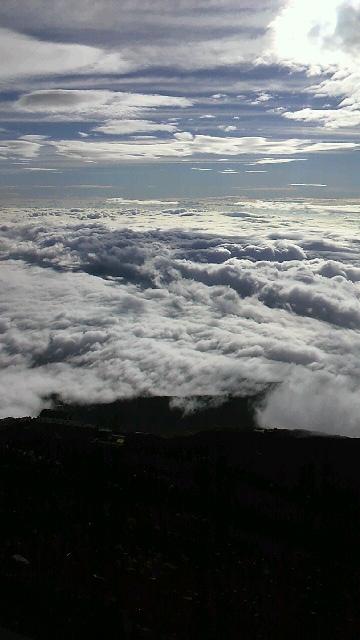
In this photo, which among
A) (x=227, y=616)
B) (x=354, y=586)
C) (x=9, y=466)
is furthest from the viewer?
(x=9, y=466)

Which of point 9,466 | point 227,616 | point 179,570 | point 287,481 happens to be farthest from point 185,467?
point 227,616

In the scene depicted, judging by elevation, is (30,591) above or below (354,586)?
above

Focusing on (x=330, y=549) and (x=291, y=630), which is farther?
(x=330, y=549)

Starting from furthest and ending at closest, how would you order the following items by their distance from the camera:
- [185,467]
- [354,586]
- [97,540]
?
[185,467] < [97,540] < [354,586]

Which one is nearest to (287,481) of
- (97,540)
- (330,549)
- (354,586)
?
(330,549)

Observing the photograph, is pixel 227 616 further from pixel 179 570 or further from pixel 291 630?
pixel 179 570

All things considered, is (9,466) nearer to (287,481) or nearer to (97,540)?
(97,540)
